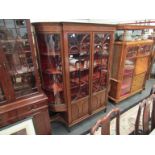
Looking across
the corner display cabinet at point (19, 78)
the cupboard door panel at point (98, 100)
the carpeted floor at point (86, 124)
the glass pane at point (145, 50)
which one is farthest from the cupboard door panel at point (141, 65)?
the corner display cabinet at point (19, 78)

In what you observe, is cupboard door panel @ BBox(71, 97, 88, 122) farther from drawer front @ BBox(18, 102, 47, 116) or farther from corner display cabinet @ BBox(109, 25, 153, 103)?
corner display cabinet @ BBox(109, 25, 153, 103)

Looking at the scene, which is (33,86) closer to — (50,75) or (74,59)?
(50,75)

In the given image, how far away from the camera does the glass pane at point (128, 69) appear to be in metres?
2.60

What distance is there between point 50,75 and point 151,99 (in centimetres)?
140

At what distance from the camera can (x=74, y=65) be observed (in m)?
1.92

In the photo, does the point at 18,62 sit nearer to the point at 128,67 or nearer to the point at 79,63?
the point at 79,63

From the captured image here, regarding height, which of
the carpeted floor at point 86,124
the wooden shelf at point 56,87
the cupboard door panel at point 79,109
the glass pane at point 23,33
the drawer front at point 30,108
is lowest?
the carpeted floor at point 86,124

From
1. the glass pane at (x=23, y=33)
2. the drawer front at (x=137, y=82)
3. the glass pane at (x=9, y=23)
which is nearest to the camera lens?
the glass pane at (x=9, y=23)

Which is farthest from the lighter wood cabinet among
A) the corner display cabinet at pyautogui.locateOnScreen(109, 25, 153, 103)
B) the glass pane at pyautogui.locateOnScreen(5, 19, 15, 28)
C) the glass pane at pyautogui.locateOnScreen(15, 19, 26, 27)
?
the glass pane at pyautogui.locateOnScreen(5, 19, 15, 28)

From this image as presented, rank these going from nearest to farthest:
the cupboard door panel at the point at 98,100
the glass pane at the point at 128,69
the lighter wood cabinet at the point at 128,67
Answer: the cupboard door panel at the point at 98,100 < the lighter wood cabinet at the point at 128,67 < the glass pane at the point at 128,69

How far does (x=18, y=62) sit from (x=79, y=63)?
2.90ft

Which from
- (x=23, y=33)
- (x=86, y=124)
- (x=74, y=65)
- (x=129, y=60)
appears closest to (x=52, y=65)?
(x=74, y=65)

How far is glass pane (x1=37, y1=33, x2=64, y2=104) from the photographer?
5.52 ft

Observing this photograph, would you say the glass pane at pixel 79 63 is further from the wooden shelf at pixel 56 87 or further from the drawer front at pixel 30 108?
the drawer front at pixel 30 108
